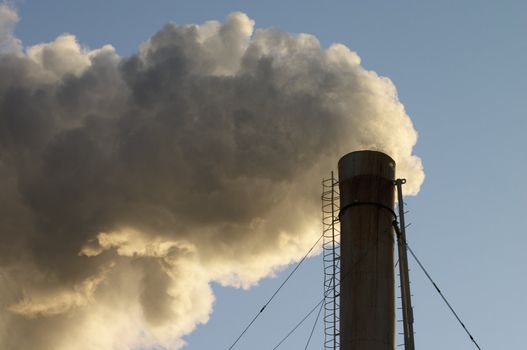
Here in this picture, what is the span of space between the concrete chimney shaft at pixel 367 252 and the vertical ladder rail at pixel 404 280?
0.28 meters

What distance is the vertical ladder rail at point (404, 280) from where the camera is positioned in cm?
1797

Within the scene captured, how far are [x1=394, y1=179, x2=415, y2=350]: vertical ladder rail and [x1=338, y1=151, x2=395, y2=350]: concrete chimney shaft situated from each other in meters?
0.28

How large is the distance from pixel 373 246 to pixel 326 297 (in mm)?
2110

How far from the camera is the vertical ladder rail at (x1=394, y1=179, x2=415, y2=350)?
18.0 m

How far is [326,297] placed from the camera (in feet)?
65.3

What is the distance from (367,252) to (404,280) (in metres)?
1.17

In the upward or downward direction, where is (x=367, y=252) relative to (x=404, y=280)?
upward

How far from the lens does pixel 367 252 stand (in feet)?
61.3

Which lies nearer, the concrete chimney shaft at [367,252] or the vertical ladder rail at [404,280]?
the concrete chimney shaft at [367,252]

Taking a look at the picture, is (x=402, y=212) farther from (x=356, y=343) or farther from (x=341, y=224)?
(x=356, y=343)

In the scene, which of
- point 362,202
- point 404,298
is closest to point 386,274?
point 404,298

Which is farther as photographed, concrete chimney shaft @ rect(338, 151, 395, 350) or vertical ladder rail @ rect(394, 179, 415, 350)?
vertical ladder rail @ rect(394, 179, 415, 350)

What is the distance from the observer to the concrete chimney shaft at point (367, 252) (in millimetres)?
17734

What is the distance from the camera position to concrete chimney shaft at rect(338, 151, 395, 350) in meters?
17.7
